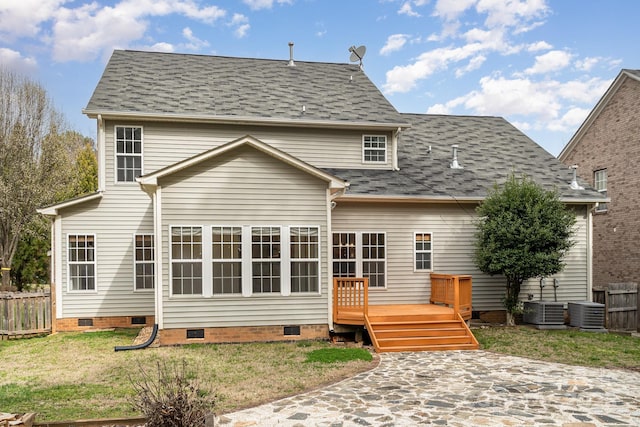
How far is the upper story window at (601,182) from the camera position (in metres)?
18.6

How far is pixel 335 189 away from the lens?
1104 centimetres

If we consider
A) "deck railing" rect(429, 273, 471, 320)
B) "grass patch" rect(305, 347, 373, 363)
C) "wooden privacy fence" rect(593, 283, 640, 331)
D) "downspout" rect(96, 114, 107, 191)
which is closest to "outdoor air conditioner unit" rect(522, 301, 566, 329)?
"wooden privacy fence" rect(593, 283, 640, 331)

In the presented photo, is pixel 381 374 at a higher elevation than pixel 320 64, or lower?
lower

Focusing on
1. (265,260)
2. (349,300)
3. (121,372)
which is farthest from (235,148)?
(121,372)

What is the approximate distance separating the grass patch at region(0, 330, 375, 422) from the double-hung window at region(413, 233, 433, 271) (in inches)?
163

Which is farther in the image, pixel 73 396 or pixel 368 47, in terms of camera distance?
pixel 368 47

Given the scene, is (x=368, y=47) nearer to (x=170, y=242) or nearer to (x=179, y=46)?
(x=179, y=46)

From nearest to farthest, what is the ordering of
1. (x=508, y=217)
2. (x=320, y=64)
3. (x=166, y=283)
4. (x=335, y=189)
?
(x=166, y=283), (x=335, y=189), (x=508, y=217), (x=320, y=64)

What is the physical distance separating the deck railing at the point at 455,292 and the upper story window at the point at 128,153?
29.4ft

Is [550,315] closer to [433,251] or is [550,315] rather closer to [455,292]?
[433,251]

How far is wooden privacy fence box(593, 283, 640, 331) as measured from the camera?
1388cm

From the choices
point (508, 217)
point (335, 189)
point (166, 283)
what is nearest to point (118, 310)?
point (166, 283)

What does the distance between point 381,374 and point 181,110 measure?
941 cm

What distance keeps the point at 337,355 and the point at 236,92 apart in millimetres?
9447
